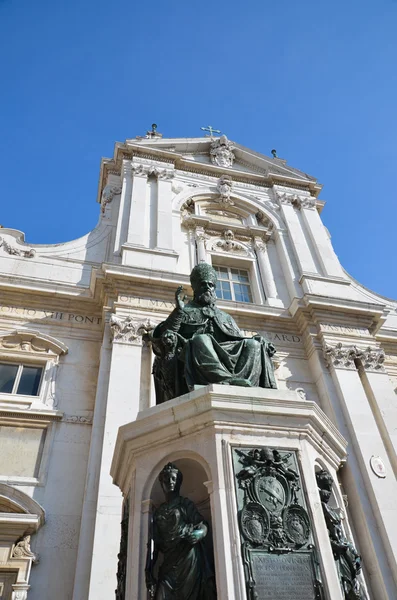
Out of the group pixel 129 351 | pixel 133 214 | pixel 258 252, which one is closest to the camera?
pixel 129 351

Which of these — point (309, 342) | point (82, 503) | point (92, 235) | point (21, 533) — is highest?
point (92, 235)

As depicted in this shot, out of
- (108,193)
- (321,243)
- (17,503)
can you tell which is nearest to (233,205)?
(321,243)

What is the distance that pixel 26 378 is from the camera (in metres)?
10.8

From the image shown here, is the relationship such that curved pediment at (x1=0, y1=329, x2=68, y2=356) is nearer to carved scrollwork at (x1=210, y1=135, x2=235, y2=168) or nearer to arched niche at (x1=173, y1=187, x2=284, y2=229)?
arched niche at (x1=173, y1=187, x2=284, y2=229)

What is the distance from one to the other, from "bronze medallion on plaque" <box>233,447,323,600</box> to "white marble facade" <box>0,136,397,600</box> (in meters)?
0.15

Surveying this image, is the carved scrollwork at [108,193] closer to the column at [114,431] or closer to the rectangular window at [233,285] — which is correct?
the rectangular window at [233,285]

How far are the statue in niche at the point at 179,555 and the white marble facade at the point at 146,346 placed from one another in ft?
0.57

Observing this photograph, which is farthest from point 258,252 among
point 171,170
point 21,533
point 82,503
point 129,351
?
point 21,533

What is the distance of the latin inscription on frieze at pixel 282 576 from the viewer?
11.2 ft

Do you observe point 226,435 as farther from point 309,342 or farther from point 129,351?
point 309,342

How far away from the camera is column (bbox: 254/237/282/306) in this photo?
47.4 ft

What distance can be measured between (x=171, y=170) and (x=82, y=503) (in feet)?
38.4

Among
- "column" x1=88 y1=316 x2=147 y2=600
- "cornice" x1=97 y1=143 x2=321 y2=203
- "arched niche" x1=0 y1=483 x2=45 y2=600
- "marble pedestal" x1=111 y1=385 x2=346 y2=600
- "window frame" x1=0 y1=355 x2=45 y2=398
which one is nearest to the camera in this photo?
"marble pedestal" x1=111 y1=385 x2=346 y2=600

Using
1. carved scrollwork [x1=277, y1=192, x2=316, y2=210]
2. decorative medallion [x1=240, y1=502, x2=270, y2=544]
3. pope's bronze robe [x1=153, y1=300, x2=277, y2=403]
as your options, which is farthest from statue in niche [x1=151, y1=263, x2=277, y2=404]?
carved scrollwork [x1=277, y1=192, x2=316, y2=210]
